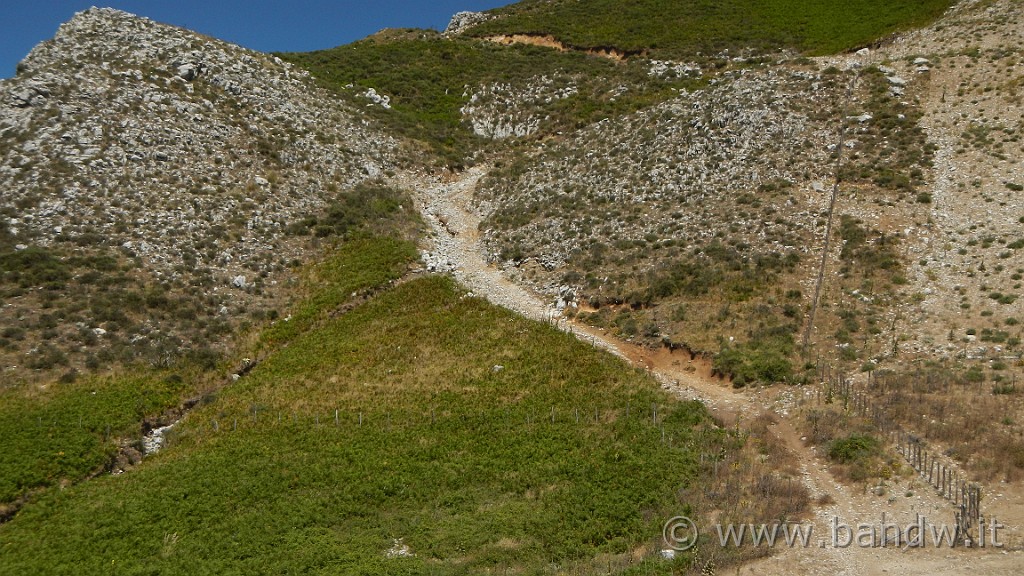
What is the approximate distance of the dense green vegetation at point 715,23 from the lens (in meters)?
73.4

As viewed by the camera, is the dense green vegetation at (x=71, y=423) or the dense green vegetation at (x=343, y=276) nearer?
the dense green vegetation at (x=71, y=423)

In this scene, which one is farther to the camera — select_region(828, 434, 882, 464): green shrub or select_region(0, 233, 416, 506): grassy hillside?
select_region(0, 233, 416, 506): grassy hillside

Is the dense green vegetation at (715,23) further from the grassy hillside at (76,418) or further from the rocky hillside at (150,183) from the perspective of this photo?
the grassy hillside at (76,418)

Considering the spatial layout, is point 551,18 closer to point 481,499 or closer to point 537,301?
point 537,301

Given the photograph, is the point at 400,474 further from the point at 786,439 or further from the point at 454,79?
the point at 454,79

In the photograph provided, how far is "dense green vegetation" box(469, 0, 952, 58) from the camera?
73.4 m

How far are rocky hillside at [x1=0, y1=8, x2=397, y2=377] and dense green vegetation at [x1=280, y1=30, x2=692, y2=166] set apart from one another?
23.2 ft

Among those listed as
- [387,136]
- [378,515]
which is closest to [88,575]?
[378,515]

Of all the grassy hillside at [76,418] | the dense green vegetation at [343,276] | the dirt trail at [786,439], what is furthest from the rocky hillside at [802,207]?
the grassy hillside at [76,418]

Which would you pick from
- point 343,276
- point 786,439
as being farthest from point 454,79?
point 786,439

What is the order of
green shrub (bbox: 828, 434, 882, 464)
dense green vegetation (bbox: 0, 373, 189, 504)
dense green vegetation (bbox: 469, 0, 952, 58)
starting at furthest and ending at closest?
dense green vegetation (bbox: 469, 0, 952, 58) → dense green vegetation (bbox: 0, 373, 189, 504) → green shrub (bbox: 828, 434, 882, 464)

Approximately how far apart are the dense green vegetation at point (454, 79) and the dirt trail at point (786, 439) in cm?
1603

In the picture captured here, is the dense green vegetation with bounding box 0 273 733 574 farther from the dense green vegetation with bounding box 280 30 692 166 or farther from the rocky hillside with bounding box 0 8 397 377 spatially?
the dense green vegetation with bounding box 280 30 692 166

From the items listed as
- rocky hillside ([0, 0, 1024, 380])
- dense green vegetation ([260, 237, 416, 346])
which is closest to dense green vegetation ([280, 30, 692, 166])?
rocky hillside ([0, 0, 1024, 380])
